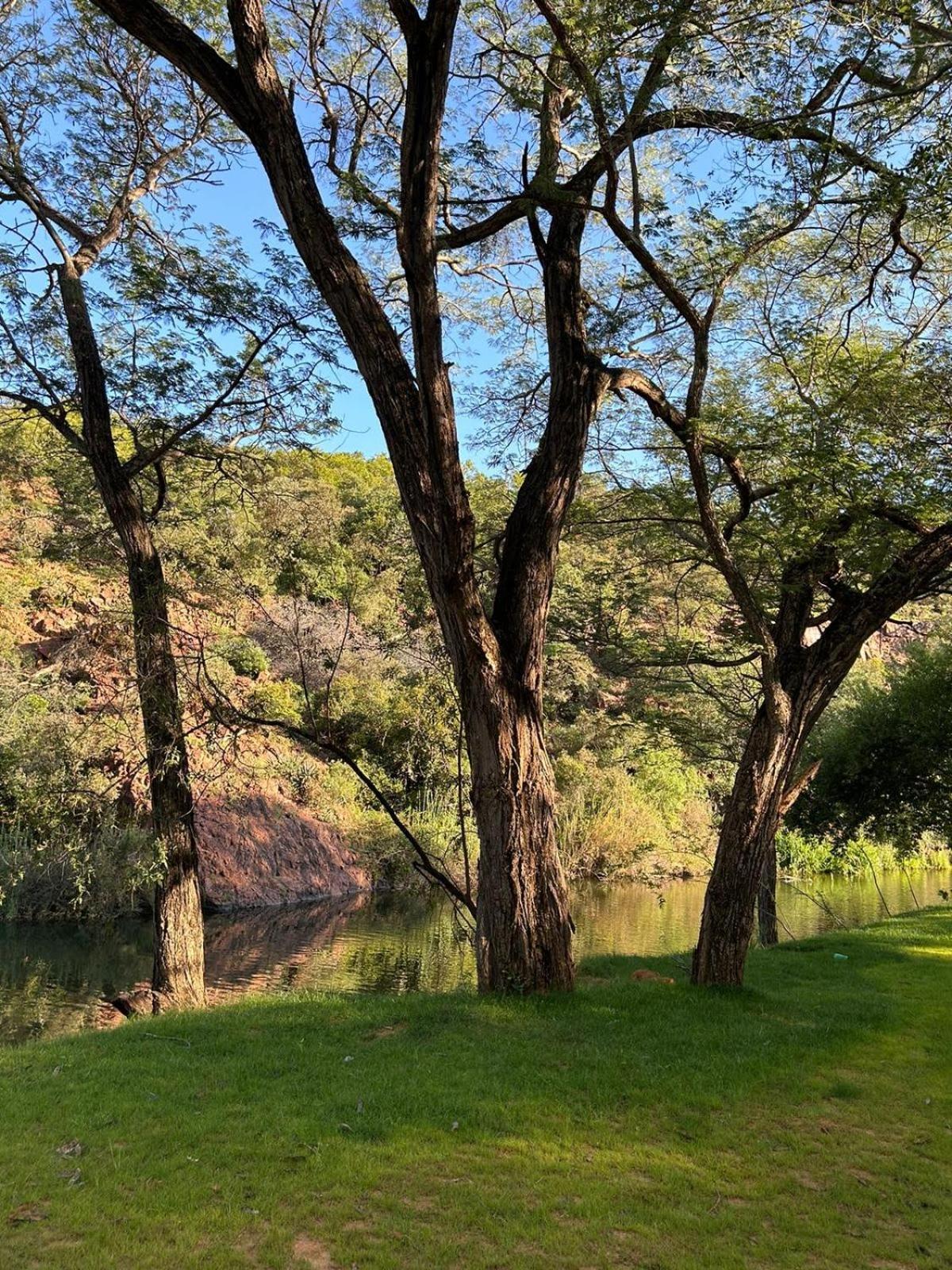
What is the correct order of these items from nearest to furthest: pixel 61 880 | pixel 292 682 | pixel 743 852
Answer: pixel 743 852 → pixel 61 880 → pixel 292 682

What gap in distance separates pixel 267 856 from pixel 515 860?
39.0 ft

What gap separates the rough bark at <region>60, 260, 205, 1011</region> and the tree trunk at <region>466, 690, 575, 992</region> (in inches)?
108

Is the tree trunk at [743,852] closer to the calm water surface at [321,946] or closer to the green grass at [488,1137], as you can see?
the green grass at [488,1137]

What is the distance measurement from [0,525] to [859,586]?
57.1 ft

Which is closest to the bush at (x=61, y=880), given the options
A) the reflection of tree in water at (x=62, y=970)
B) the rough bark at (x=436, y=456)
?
the reflection of tree in water at (x=62, y=970)

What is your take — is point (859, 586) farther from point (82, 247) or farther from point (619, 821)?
point (619, 821)

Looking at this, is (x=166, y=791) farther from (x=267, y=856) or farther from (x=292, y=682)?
(x=292, y=682)

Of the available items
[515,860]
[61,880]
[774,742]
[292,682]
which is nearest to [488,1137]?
[515,860]

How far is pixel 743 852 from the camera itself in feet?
21.4

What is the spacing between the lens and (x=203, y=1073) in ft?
15.4

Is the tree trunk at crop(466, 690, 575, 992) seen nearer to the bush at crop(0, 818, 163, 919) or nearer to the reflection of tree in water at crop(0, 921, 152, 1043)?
the reflection of tree in water at crop(0, 921, 152, 1043)

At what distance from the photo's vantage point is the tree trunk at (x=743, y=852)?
21.4 feet

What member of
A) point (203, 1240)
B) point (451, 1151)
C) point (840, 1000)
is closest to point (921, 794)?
point (840, 1000)

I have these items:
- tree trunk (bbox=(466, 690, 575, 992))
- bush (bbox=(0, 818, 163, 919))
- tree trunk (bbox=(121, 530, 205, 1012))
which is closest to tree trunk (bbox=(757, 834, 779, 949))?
tree trunk (bbox=(466, 690, 575, 992))
